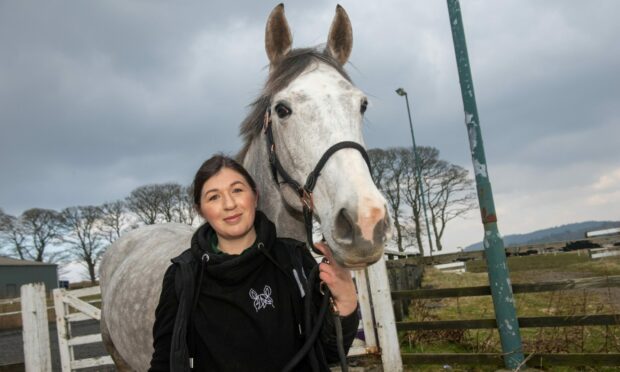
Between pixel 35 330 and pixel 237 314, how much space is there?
5.34 metres

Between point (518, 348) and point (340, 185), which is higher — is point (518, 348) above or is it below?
below

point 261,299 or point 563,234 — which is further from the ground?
point 261,299

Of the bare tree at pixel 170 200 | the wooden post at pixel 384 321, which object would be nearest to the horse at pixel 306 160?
the wooden post at pixel 384 321

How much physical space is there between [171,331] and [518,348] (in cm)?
421

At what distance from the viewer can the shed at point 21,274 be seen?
3547 cm

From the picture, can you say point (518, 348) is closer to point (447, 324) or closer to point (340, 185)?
point (447, 324)

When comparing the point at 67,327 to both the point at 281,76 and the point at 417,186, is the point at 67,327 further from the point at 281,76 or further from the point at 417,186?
the point at 417,186

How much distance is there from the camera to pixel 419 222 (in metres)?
29.6

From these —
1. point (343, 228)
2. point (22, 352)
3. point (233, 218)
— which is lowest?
point (22, 352)

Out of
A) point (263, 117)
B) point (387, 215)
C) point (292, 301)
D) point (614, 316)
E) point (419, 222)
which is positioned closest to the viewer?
point (387, 215)

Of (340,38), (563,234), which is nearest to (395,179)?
(340,38)

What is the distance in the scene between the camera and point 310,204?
1.78 m

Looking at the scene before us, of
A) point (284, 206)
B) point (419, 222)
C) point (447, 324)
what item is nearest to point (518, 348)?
point (447, 324)

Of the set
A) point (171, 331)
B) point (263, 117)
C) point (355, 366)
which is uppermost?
point (263, 117)
